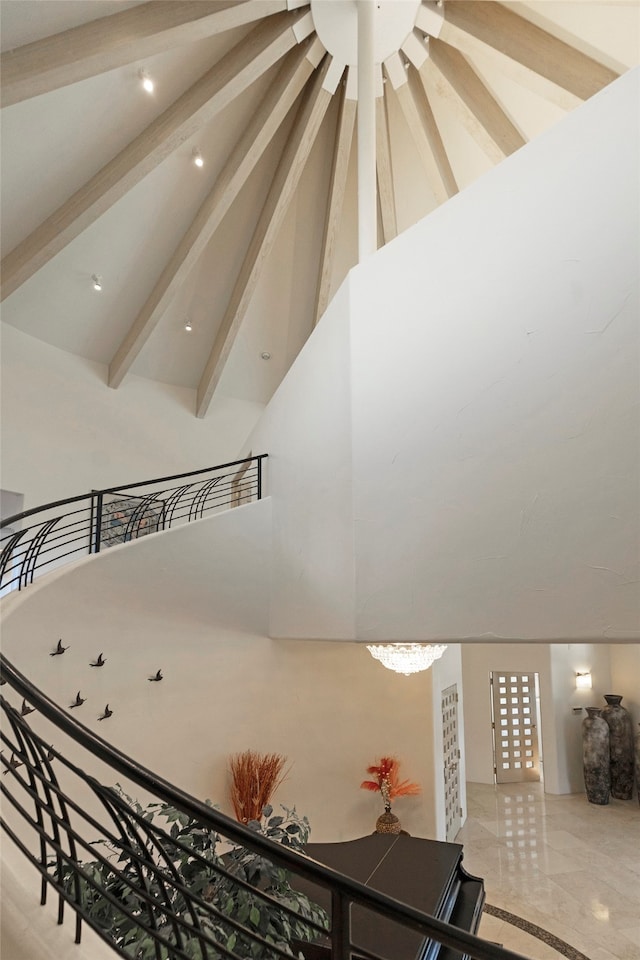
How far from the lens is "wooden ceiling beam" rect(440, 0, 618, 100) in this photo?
4895 millimetres

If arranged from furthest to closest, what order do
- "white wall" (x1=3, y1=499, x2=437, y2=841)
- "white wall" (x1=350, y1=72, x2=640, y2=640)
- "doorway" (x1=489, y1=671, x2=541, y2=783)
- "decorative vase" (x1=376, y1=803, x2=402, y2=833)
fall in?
1. "doorway" (x1=489, y1=671, x2=541, y2=783)
2. "decorative vase" (x1=376, y1=803, x2=402, y2=833)
3. "white wall" (x1=3, y1=499, x2=437, y2=841)
4. "white wall" (x1=350, y1=72, x2=640, y2=640)

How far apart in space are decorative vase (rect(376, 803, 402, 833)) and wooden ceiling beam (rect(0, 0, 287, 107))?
693 cm

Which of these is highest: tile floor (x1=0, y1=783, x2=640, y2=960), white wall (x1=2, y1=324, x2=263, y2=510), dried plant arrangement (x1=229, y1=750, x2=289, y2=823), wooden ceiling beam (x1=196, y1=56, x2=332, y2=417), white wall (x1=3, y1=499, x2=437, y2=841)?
wooden ceiling beam (x1=196, y1=56, x2=332, y2=417)

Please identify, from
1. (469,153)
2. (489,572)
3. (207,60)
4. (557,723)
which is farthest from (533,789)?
(207,60)

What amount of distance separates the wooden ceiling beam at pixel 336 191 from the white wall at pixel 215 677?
351 centimetres

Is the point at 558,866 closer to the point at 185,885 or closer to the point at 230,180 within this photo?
the point at 185,885

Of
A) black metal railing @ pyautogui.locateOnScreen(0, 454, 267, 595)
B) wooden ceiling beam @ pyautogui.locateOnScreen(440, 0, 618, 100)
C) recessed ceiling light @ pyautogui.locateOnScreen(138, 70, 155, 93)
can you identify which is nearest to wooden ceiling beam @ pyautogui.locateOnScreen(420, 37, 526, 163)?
wooden ceiling beam @ pyautogui.locateOnScreen(440, 0, 618, 100)

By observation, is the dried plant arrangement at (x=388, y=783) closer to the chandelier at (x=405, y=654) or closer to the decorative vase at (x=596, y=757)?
the chandelier at (x=405, y=654)

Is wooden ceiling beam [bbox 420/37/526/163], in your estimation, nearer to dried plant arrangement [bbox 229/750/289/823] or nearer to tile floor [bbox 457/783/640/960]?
dried plant arrangement [bbox 229/750/289/823]

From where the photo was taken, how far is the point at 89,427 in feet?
24.0

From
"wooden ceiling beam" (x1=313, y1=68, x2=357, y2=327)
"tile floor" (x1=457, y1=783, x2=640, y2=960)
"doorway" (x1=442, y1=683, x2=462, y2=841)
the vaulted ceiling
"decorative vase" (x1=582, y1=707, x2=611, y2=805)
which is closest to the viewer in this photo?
the vaulted ceiling

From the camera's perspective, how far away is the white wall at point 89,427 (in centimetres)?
656

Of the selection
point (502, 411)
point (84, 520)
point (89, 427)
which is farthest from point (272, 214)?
point (502, 411)

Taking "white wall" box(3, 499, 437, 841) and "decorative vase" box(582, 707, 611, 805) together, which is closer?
"white wall" box(3, 499, 437, 841)
